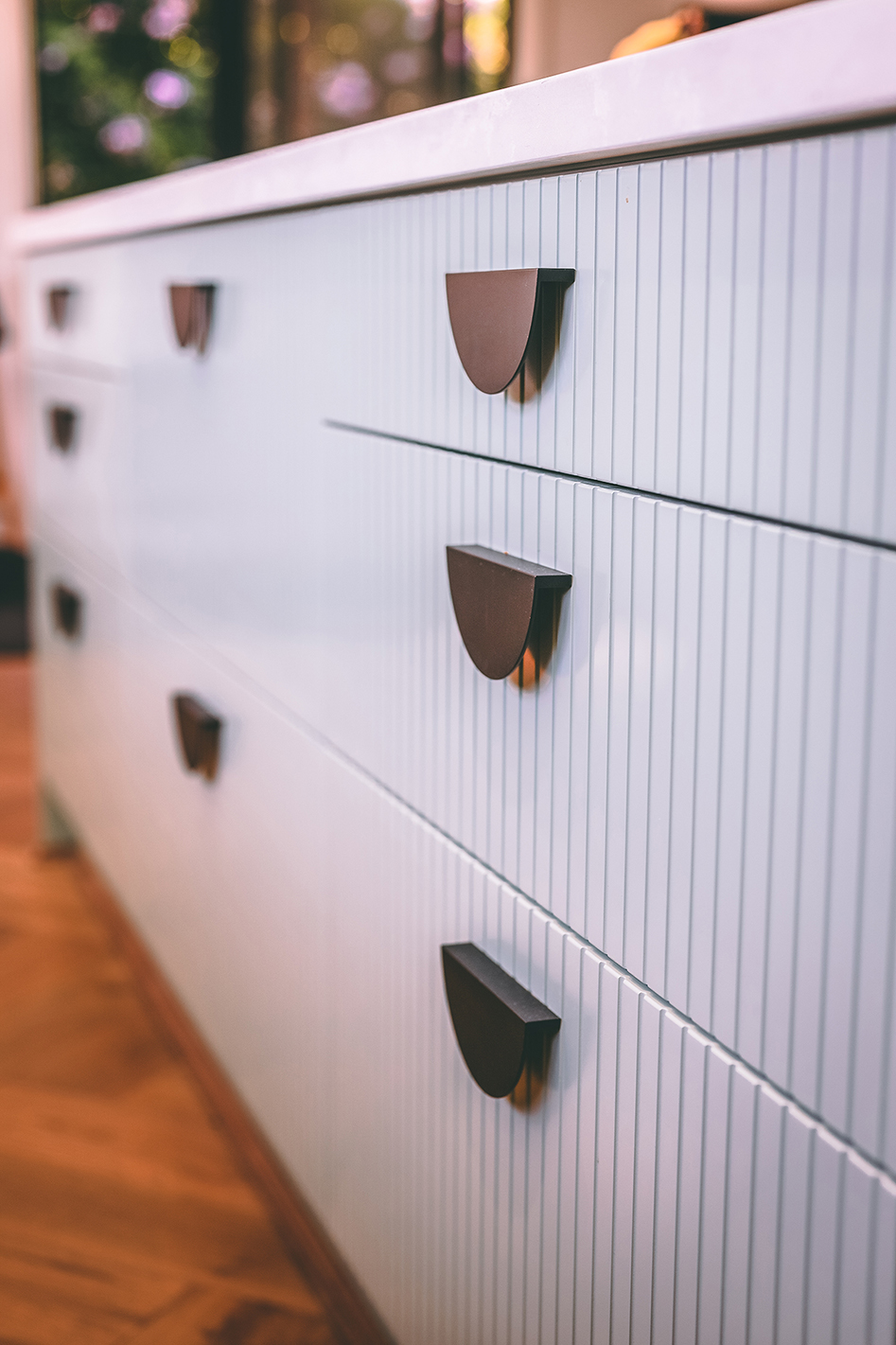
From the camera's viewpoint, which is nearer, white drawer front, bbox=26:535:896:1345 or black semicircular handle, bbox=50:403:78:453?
white drawer front, bbox=26:535:896:1345

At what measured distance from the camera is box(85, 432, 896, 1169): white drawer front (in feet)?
1.26

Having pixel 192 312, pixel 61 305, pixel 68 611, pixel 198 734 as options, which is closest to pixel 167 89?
pixel 61 305

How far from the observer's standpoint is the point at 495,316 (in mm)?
545

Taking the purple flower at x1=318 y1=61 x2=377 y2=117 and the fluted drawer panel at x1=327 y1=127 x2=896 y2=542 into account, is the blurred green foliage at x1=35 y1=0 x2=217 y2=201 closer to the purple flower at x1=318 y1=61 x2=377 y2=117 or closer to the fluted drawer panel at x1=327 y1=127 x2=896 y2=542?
the purple flower at x1=318 y1=61 x2=377 y2=117

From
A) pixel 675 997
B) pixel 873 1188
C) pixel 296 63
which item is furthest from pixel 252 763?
pixel 296 63

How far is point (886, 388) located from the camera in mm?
355

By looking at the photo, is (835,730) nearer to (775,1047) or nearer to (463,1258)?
(775,1047)

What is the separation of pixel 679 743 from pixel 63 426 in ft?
3.86

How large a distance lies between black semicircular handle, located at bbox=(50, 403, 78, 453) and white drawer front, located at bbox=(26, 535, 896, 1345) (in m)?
0.31

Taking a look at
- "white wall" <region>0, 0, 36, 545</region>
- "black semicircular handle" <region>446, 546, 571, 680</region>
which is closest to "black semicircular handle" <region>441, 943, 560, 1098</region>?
"black semicircular handle" <region>446, 546, 571, 680</region>

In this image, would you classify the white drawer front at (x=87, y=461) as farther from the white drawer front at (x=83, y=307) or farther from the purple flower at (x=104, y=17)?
the purple flower at (x=104, y=17)

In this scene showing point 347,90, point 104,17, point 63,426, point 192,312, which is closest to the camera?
point 192,312

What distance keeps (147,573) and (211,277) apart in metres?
0.32

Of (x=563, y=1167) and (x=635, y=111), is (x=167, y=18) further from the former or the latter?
(x=563, y=1167)
